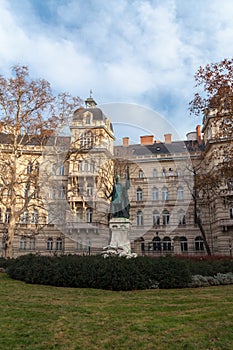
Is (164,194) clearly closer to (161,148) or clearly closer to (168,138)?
(161,148)

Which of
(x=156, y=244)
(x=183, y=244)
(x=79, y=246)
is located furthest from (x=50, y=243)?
(x=183, y=244)

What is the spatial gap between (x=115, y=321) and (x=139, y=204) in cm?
4166

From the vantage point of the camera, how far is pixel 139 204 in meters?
49.2

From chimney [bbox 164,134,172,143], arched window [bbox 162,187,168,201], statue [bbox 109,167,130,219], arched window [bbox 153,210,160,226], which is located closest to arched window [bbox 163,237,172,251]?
arched window [bbox 153,210,160,226]

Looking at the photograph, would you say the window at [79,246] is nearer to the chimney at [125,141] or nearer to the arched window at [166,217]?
the arched window at [166,217]

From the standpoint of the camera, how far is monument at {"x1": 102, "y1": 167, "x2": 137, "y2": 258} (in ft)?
56.9

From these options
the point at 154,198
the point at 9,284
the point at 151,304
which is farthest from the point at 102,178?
the point at 151,304

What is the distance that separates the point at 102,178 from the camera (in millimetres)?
36250

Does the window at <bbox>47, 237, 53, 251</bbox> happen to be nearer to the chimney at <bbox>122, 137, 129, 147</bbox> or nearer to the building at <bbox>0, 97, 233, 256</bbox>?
the building at <bbox>0, 97, 233, 256</bbox>

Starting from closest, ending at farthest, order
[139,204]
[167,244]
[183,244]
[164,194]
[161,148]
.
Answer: [183,244] < [167,244] < [139,204] < [164,194] < [161,148]

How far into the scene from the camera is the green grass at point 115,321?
6223 mm

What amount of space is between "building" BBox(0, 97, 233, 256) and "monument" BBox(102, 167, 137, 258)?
15509 millimetres

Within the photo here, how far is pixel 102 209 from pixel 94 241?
4.78 m

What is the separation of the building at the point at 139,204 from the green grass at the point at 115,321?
76.2 ft
